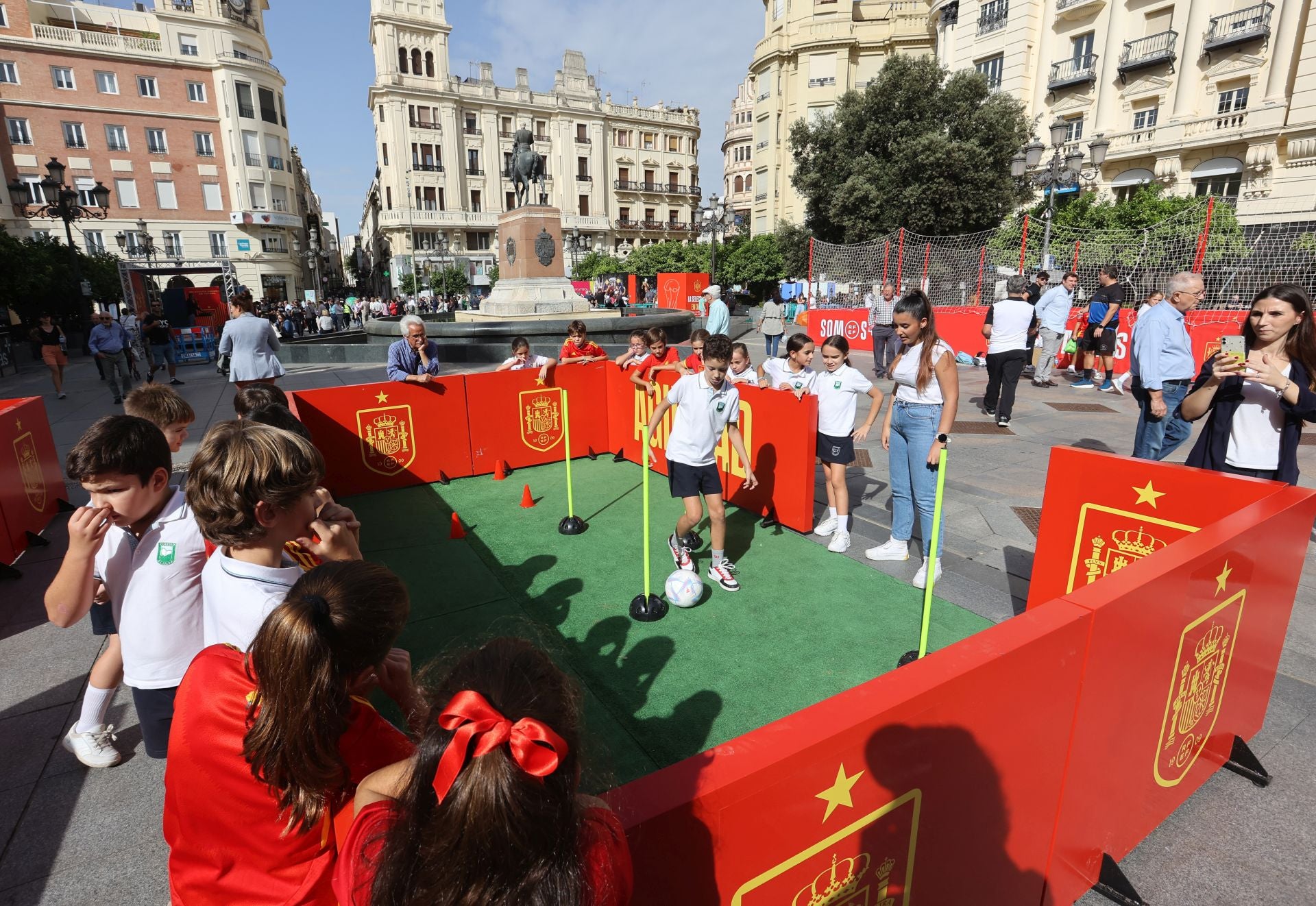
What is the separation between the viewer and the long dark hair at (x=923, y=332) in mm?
4738

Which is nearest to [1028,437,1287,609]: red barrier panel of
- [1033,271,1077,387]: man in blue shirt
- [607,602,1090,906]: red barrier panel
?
[607,602,1090,906]: red barrier panel

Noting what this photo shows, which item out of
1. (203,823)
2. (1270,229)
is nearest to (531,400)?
(203,823)

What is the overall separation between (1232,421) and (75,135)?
197 ft

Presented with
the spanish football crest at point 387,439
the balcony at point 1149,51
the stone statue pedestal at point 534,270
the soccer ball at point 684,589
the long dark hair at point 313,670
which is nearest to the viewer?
the long dark hair at point 313,670

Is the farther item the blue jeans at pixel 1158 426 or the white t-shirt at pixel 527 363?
the white t-shirt at pixel 527 363

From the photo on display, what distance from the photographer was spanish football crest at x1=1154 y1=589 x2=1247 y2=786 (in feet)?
8.39

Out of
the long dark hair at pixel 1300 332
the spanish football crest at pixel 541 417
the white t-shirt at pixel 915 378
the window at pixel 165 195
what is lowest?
the spanish football crest at pixel 541 417

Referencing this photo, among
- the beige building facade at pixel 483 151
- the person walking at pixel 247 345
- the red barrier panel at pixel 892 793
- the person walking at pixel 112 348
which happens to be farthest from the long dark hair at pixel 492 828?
the beige building facade at pixel 483 151

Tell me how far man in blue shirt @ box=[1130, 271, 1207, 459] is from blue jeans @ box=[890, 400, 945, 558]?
2072 millimetres

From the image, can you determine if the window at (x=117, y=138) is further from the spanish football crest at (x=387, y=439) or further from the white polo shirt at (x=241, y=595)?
the white polo shirt at (x=241, y=595)

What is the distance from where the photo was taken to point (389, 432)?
26.1 ft

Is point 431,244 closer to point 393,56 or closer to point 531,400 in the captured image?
point 393,56

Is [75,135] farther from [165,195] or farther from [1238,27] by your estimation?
[1238,27]

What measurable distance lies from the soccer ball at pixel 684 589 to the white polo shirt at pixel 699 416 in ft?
2.81
